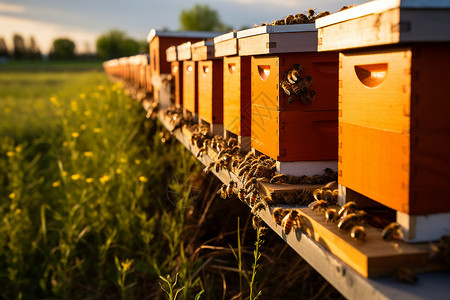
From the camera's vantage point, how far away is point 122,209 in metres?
5.11

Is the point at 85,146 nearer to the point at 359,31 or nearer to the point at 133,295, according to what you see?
the point at 133,295

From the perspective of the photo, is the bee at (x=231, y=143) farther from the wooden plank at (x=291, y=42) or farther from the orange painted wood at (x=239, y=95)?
the wooden plank at (x=291, y=42)

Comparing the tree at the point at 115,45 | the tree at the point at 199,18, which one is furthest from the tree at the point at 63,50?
the tree at the point at 199,18

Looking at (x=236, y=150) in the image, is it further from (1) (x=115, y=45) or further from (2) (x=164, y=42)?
(1) (x=115, y=45)

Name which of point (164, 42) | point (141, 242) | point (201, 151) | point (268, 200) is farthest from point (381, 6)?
point (164, 42)

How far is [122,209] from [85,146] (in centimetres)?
396

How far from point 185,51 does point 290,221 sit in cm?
276

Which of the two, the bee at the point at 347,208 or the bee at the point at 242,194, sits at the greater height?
the bee at the point at 347,208

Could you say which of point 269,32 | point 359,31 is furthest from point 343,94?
point 269,32

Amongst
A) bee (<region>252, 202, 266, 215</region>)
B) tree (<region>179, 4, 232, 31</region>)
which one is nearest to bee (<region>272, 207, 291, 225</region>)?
bee (<region>252, 202, 266, 215</region>)

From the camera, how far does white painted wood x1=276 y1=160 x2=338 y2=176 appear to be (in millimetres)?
2287

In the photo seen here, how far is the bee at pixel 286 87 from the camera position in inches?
84.3

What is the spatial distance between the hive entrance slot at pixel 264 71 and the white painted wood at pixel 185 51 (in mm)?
1618

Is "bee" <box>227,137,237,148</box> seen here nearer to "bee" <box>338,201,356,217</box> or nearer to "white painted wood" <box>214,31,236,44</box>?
"white painted wood" <box>214,31,236,44</box>
